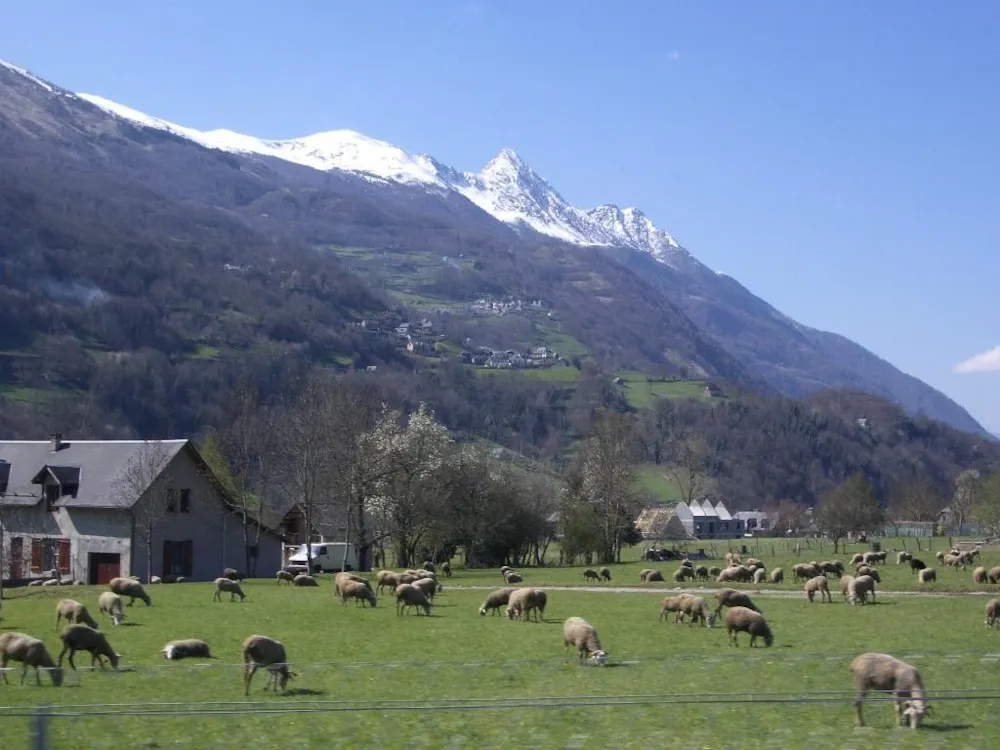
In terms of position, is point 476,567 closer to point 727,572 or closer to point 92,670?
point 727,572

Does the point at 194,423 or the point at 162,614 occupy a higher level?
the point at 194,423

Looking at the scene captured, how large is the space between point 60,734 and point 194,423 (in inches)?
6645

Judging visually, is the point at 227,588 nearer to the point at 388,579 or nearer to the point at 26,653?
the point at 388,579

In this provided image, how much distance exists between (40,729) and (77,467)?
56859 millimetres

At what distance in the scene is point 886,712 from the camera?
49.2 ft

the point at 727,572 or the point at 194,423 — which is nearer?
the point at 727,572

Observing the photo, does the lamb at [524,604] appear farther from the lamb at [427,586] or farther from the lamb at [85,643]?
the lamb at [85,643]

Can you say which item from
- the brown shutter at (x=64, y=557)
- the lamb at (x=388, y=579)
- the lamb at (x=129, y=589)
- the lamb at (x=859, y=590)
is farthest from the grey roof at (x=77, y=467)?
the lamb at (x=859, y=590)

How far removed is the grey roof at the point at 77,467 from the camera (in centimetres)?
6053

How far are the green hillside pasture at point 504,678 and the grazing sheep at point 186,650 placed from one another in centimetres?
29

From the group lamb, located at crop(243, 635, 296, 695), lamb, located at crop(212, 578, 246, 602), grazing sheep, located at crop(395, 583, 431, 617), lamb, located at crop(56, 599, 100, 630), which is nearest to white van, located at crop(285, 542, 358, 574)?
lamb, located at crop(212, 578, 246, 602)

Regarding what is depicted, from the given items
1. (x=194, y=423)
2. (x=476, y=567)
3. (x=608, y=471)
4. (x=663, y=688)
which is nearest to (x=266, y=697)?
(x=663, y=688)

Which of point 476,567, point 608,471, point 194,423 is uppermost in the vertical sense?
point 194,423

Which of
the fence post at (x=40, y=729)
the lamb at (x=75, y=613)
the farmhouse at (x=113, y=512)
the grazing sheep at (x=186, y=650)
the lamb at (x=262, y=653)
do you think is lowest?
→ the grazing sheep at (x=186, y=650)
